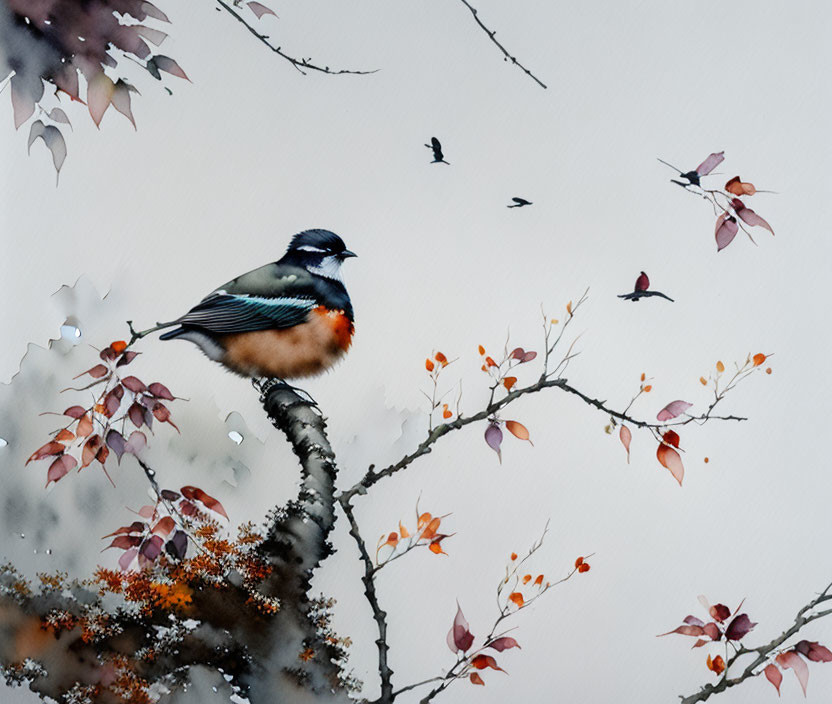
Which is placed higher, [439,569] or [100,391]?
[100,391]

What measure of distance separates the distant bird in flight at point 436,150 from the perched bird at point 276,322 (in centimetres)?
23

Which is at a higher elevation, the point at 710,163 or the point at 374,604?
the point at 710,163

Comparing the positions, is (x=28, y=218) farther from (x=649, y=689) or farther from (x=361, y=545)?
(x=649, y=689)

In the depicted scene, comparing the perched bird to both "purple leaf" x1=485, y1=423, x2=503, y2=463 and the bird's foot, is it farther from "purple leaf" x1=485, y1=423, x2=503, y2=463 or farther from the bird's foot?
"purple leaf" x1=485, y1=423, x2=503, y2=463

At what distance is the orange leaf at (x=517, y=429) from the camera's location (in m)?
1.14

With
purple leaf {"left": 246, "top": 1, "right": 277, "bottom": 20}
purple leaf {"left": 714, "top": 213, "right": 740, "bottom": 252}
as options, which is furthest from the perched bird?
purple leaf {"left": 714, "top": 213, "right": 740, "bottom": 252}

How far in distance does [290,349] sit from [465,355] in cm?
25

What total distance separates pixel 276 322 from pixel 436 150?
0.35 m

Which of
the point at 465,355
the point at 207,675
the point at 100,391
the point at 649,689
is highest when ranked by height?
the point at 100,391

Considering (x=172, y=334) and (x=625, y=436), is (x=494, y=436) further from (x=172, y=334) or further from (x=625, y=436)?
(x=172, y=334)

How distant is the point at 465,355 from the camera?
45.2 inches

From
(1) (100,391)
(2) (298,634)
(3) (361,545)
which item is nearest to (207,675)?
(2) (298,634)

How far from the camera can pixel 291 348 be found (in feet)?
3.71

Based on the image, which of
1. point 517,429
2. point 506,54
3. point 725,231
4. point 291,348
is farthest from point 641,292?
point 291,348
